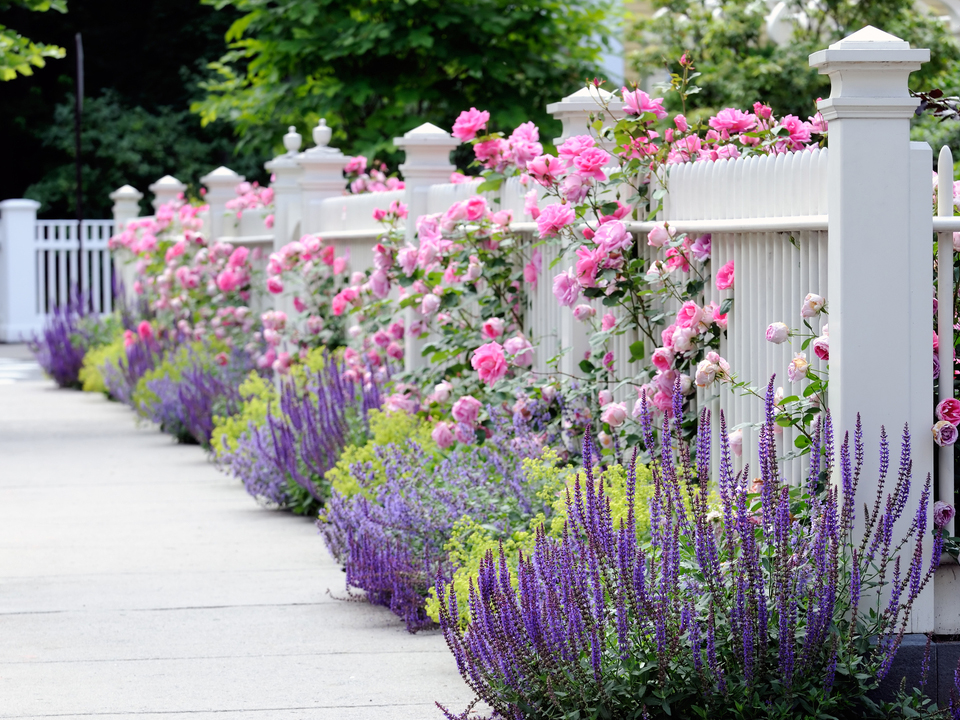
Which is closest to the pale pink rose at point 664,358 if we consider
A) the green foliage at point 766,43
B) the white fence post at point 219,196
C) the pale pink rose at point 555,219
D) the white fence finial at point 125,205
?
the pale pink rose at point 555,219

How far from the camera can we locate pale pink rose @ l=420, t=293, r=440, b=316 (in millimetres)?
6430

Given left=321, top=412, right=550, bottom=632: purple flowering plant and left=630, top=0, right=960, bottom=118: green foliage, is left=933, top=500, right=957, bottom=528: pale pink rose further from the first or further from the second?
left=630, top=0, right=960, bottom=118: green foliage

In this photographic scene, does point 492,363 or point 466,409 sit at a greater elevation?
point 492,363

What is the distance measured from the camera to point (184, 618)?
197 inches

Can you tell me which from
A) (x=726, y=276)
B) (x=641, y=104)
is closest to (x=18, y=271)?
(x=641, y=104)

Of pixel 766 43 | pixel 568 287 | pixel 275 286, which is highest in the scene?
pixel 766 43

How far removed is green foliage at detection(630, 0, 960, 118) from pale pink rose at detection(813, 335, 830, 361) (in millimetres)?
10480

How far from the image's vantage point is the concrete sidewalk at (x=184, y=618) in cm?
406

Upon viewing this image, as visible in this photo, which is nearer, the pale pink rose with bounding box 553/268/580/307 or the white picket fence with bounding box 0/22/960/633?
the white picket fence with bounding box 0/22/960/633

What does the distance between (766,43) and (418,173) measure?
895 cm

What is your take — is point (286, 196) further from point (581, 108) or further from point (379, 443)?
point (581, 108)

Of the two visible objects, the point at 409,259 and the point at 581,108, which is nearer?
the point at 581,108

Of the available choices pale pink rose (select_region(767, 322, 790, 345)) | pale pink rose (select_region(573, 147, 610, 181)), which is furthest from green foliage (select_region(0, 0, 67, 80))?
pale pink rose (select_region(767, 322, 790, 345))

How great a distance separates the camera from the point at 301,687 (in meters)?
4.17
